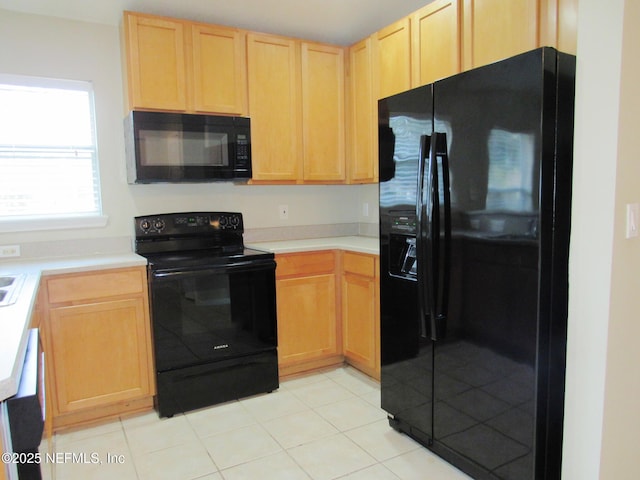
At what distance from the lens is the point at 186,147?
9.27 ft

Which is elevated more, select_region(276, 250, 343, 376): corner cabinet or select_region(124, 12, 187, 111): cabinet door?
select_region(124, 12, 187, 111): cabinet door

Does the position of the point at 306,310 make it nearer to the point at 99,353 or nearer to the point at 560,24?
the point at 99,353

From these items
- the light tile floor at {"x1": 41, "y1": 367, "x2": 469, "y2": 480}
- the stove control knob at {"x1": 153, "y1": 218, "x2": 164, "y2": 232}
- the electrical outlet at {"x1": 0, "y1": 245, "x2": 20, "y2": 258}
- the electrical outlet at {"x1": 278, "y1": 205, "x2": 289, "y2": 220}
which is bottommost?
the light tile floor at {"x1": 41, "y1": 367, "x2": 469, "y2": 480}

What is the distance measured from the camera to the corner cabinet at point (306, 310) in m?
3.01

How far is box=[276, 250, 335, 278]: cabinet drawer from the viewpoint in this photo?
2.99 metres

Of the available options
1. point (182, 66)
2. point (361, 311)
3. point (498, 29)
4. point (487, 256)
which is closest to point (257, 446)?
point (361, 311)

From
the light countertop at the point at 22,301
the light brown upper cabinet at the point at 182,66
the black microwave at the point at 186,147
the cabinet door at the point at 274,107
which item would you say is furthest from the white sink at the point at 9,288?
the cabinet door at the point at 274,107

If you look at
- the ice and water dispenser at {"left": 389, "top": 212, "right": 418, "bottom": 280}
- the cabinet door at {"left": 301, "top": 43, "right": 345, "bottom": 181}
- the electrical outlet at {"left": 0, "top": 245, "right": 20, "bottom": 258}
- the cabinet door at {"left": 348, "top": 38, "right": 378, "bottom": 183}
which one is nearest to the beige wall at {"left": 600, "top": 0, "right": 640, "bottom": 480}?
the ice and water dispenser at {"left": 389, "top": 212, "right": 418, "bottom": 280}

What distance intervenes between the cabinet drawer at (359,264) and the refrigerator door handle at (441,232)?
0.90m

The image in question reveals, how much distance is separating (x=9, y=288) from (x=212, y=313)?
106cm

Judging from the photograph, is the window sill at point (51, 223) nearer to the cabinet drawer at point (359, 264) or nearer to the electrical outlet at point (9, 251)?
the electrical outlet at point (9, 251)

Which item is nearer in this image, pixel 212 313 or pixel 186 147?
pixel 212 313

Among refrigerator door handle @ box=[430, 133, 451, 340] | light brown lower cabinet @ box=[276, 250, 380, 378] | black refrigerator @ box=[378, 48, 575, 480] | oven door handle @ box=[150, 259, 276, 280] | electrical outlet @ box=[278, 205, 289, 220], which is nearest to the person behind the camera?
black refrigerator @ box=[378, 48, 575, 480]

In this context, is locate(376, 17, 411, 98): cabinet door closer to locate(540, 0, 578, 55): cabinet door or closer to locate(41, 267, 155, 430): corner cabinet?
locate(540, 0, 578, 55): cabinet door
